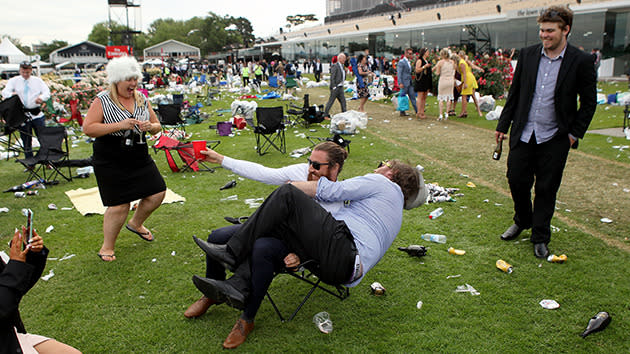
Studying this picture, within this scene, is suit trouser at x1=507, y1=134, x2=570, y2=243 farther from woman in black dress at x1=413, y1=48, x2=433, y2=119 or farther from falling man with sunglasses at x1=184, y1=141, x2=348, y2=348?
woman in black dress at x1=413, y1=48, x2=433, y2=119

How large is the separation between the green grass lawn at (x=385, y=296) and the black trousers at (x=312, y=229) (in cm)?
59

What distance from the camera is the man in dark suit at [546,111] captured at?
348cm

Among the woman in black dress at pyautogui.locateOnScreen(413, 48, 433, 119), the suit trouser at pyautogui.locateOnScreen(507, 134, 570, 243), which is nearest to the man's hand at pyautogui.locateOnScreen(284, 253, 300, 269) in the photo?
the suit trouser at pyautogui.locateOnScreen(507, 134, 570, 243)

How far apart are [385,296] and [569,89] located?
2336 millimetres

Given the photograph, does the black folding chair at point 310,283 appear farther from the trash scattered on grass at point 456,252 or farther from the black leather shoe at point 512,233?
the black leather shoe at point 512,233

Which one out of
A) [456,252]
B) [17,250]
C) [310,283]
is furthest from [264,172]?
[456,252]

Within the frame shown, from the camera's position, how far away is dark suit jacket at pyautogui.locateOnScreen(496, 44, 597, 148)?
11.4ft

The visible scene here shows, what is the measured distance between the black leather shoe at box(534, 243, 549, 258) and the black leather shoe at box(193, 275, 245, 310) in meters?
2.76

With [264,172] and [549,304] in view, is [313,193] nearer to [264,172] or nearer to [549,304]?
[264,172]

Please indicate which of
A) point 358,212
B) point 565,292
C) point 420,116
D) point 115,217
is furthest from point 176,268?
point 420,116

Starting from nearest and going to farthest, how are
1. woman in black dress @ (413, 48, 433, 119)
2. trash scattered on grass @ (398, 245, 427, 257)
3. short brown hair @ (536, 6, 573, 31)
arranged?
short brown hair @ (536, 6, 573, 31)
trash scattered on grass @ (398, 245, 427, 257)
woman in black dress @ (413, 48, 433, 119)

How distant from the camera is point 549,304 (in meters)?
3.05

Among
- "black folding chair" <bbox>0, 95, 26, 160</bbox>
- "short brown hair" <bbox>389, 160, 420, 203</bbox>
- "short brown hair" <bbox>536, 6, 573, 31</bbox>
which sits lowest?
"short brown hair" <bbox>389, 160, 420, 203</bbox>

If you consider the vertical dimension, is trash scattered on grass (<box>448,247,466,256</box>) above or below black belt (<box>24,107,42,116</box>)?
below
